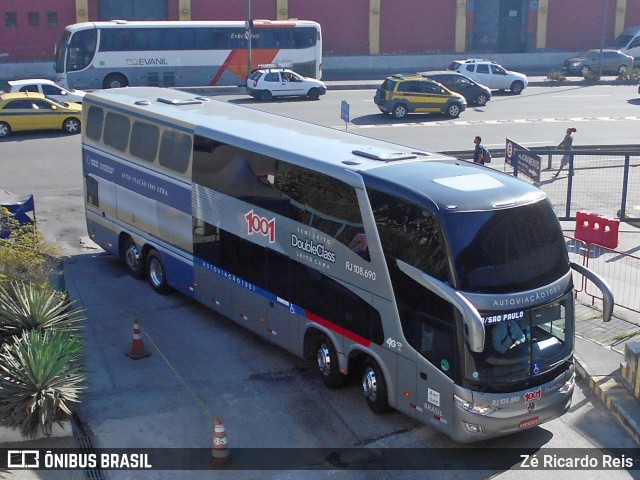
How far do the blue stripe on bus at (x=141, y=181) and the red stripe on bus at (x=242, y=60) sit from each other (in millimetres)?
25817

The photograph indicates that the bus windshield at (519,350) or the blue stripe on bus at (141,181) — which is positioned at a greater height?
the blue stripe on bus at (141,181)

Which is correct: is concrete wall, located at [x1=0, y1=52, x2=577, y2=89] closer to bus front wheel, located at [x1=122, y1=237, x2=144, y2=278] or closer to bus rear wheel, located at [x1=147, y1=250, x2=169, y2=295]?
bus front wheel, located at [x1=122, y1=237, x2=144, y2=278]

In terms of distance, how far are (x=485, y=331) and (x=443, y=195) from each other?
1668 mm

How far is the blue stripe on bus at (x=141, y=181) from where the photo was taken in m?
15.4

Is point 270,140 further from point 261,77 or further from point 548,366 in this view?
point 261,77

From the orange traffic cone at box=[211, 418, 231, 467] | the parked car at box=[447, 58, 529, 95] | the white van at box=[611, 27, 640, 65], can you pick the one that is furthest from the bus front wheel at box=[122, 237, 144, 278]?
the white van at box=[611, 27, 640, 65]

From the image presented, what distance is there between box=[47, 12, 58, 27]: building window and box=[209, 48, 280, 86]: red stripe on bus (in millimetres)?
12114

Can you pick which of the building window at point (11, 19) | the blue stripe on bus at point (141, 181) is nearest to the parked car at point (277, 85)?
the building window at point (11, 19)

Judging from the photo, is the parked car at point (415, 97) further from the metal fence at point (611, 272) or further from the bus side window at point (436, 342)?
the bus side window at point (436, 342)


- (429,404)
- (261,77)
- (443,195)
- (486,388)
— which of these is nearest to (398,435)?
(429,404)

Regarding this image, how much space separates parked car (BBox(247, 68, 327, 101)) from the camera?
3900 centimetres

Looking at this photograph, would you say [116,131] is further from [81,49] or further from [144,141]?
[81,49]

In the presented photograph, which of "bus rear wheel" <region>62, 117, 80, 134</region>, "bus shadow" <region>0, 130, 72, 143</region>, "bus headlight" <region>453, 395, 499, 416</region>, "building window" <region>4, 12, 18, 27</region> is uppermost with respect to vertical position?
"building window" <region>4, 12, 18, 27</region>

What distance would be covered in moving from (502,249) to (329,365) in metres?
3.35
